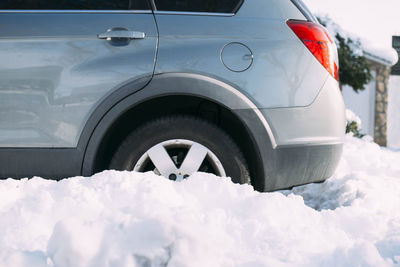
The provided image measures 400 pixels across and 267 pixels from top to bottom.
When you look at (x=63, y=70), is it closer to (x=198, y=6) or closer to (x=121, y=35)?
(x=121, y=35)

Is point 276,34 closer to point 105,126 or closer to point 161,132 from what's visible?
point 161,132

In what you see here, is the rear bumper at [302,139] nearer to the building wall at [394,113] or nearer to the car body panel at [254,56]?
the car body panel at [254,56]

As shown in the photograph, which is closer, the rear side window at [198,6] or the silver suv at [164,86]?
the silver suv at [164,86]

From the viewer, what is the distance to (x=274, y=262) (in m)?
1.88

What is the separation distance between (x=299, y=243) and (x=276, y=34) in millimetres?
1327

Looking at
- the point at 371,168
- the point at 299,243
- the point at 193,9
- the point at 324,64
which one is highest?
the point at 193,9

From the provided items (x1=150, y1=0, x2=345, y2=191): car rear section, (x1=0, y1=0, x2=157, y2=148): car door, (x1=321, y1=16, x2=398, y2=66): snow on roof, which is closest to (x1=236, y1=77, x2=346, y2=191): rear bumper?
(x1=150, y1=0, x2=345, y2=191): car rear section

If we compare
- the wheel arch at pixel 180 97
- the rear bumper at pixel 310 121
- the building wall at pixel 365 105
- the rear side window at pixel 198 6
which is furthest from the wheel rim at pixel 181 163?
the building wall at pixel 365 105

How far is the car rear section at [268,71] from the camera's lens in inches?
109

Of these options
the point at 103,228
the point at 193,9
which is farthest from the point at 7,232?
the point at 193,9

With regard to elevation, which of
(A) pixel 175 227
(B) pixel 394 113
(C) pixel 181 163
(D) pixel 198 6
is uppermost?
(D) pixel 198 6

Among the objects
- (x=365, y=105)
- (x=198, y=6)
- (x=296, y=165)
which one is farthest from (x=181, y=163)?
(x=365, y=105)

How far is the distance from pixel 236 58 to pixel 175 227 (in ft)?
4.19

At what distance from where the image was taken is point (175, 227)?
5.98 feet
